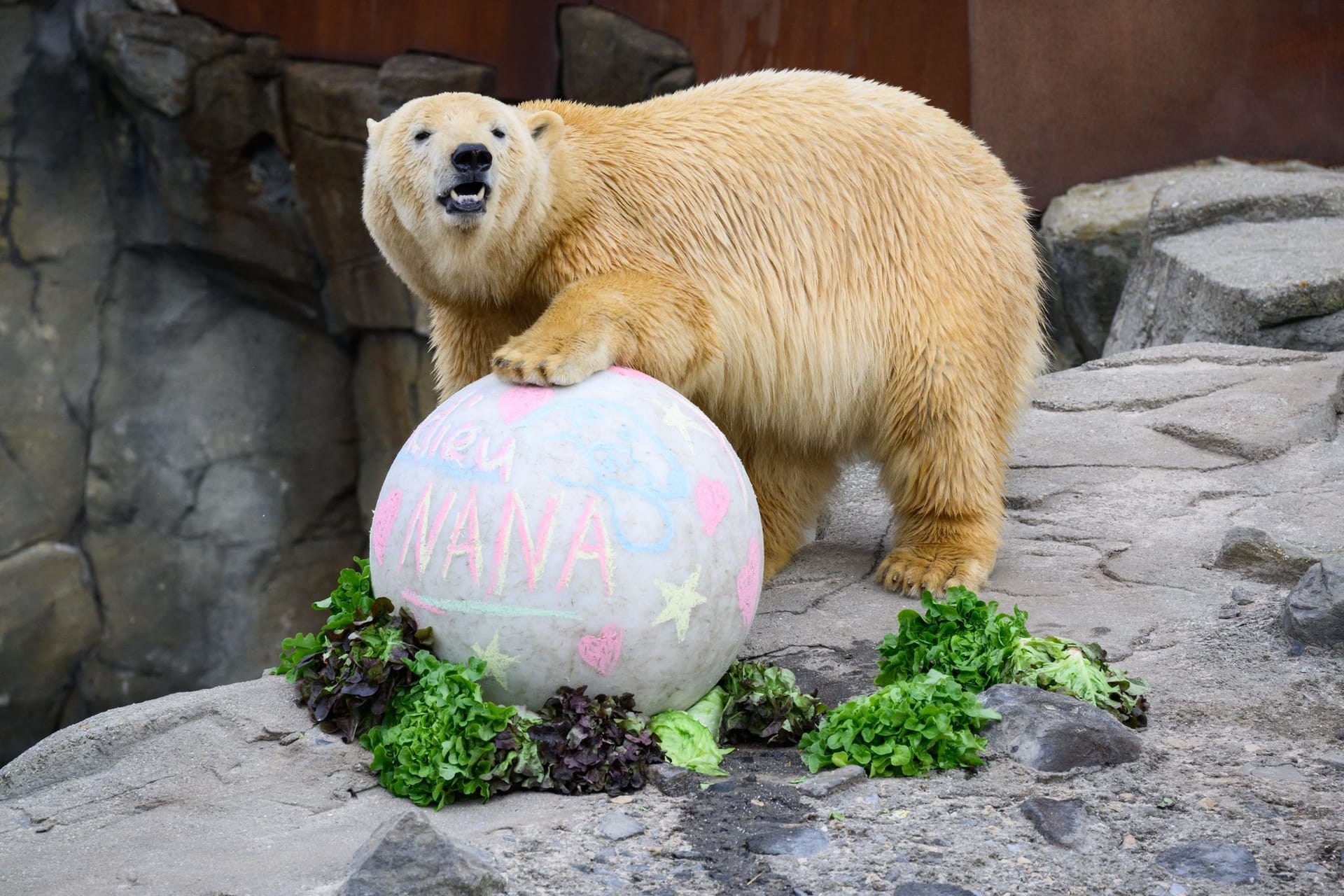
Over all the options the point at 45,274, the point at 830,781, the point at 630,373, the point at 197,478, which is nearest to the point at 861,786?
the point at 830,781

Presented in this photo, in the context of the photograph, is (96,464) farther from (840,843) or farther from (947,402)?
(840,843)

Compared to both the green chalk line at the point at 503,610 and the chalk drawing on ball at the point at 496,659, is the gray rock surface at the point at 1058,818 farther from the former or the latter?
the chalk drawing on ball at the point at 496,659

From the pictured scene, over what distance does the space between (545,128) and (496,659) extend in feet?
4.57

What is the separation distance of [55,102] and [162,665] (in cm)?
371

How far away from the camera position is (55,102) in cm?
884

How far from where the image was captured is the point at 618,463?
9.23ft

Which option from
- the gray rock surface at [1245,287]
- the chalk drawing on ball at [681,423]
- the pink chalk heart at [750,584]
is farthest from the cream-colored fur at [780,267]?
the gray rock surface at [1245,287]

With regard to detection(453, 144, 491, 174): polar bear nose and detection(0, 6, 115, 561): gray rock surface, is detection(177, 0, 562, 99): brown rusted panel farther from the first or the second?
detection(453, 144, 491, 174): polar bear nose

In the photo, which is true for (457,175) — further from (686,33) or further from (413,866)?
(686,33)

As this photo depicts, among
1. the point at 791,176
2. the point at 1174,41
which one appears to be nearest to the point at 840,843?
the point at 791,176

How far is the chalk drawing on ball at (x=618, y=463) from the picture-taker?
9.09ft

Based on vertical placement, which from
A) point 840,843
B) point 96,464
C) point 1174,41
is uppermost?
point 1174,41

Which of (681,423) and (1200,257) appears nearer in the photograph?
(681,423)


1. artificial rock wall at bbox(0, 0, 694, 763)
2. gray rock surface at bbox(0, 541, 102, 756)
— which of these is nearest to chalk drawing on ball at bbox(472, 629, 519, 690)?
artificial rock wall at bbox(0, 0, 694, 763)
